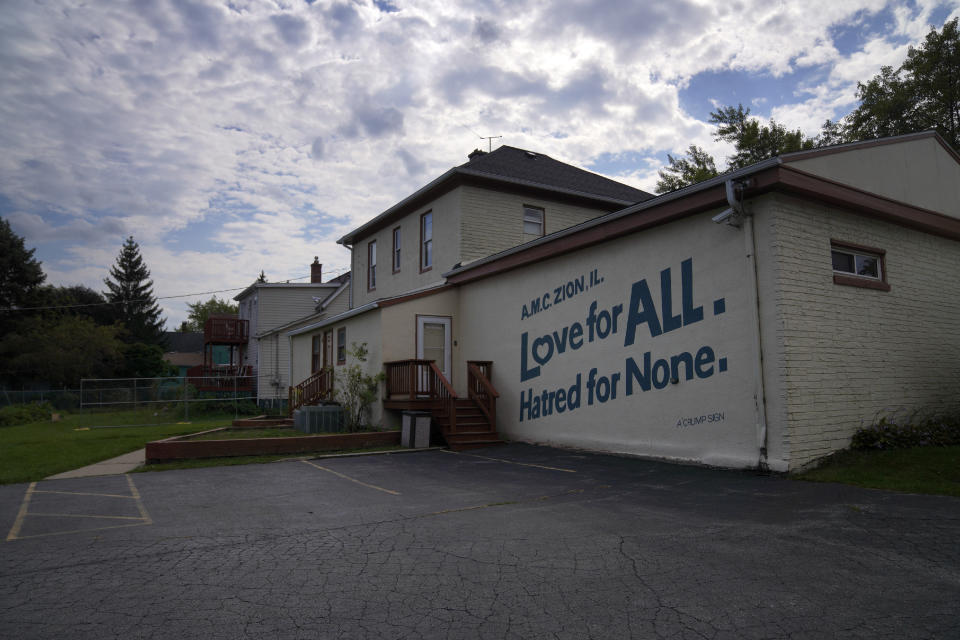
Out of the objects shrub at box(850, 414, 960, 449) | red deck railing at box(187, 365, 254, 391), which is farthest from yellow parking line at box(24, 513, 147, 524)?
red deck railing at box(187, 365, 254, 391)

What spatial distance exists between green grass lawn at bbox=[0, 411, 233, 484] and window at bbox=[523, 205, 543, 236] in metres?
12.5

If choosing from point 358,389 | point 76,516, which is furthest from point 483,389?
point 76,516

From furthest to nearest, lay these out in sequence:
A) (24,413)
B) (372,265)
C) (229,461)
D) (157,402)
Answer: (24,413) → (372,265) → (157,402) → (229,461)

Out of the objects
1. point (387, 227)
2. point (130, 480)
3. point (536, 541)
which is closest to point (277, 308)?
point (387, 227)

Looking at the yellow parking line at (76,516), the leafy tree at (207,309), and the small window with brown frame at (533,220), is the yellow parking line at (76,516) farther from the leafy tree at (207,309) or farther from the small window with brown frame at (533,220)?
the leafy tree at (207,309)

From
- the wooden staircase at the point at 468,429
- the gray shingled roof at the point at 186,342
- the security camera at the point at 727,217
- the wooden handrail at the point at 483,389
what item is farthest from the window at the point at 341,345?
the gray shingled roof at the point at 186,342

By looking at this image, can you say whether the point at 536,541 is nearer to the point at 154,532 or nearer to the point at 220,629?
the point at 220,629

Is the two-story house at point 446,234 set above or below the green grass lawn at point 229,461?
above

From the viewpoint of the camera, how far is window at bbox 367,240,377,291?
24.3 m

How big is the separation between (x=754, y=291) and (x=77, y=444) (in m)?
16.8

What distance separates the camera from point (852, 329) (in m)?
10.2

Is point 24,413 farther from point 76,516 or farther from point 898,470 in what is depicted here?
point 898,470

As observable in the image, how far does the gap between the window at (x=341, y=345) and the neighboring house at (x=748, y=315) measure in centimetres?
508

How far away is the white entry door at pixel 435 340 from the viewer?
681 inches
